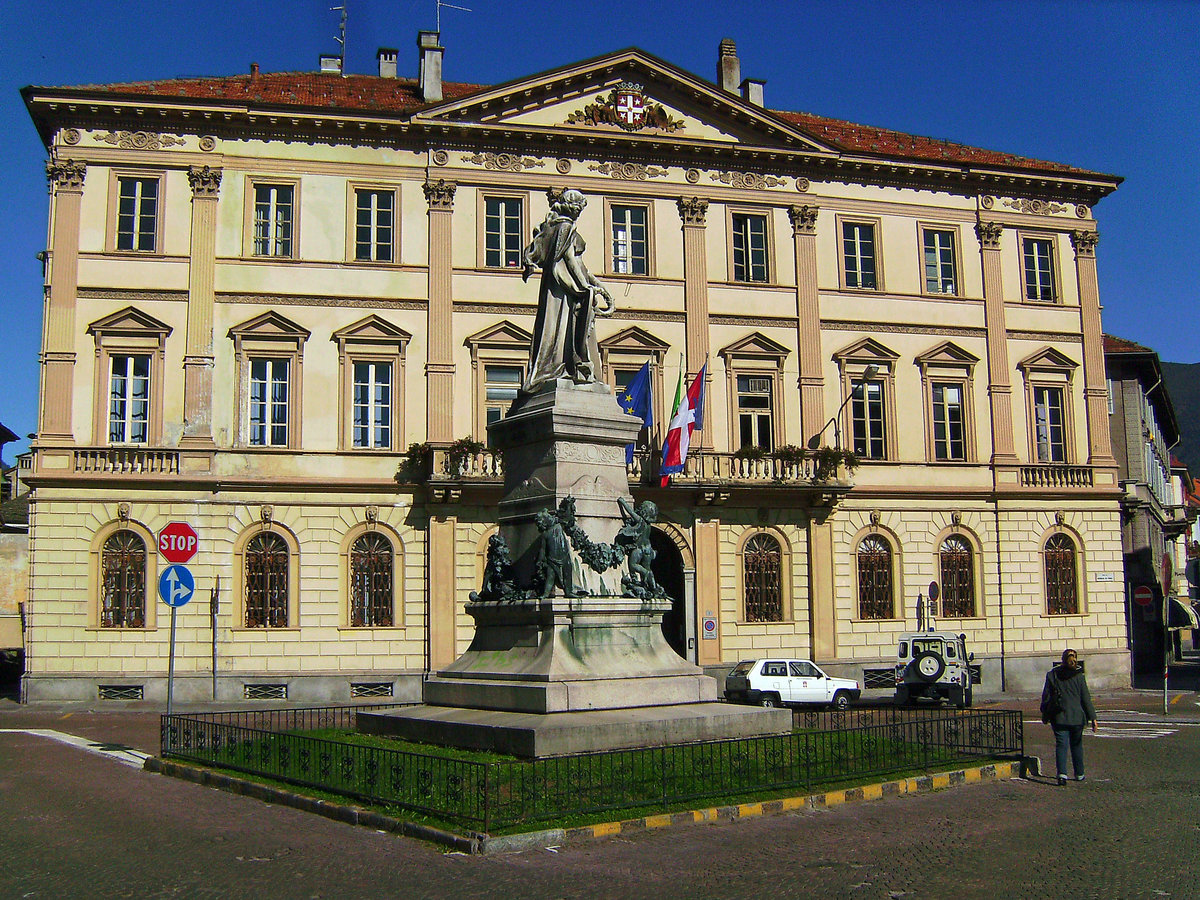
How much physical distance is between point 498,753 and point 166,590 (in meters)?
7.39

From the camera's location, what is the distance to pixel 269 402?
32.2 meters

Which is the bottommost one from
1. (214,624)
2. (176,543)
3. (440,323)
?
(214,624)

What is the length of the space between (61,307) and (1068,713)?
86.4ft

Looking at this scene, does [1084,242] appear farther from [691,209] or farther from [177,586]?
[177,586]

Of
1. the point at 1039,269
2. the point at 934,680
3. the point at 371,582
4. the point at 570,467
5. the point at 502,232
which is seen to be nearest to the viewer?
the point at 570,467

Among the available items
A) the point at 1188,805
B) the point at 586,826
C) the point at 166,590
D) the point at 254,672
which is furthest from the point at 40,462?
the point at 1188,805

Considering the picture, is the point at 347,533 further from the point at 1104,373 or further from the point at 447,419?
the point at 1104,373

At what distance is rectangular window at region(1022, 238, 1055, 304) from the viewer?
38469 mm

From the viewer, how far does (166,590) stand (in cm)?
1783

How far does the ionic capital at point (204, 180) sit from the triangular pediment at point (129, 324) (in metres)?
3.54

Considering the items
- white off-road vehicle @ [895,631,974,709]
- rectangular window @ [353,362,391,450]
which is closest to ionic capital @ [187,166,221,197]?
rectangular window @ [353,362,391,450]

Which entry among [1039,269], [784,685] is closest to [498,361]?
[784,685]

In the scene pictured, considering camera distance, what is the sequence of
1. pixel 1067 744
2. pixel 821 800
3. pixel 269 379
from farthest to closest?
pixel 269 379, pixel 1067 744, pixel 821 800

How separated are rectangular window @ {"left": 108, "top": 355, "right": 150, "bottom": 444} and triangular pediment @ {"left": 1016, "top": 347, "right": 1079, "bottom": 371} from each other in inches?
999
